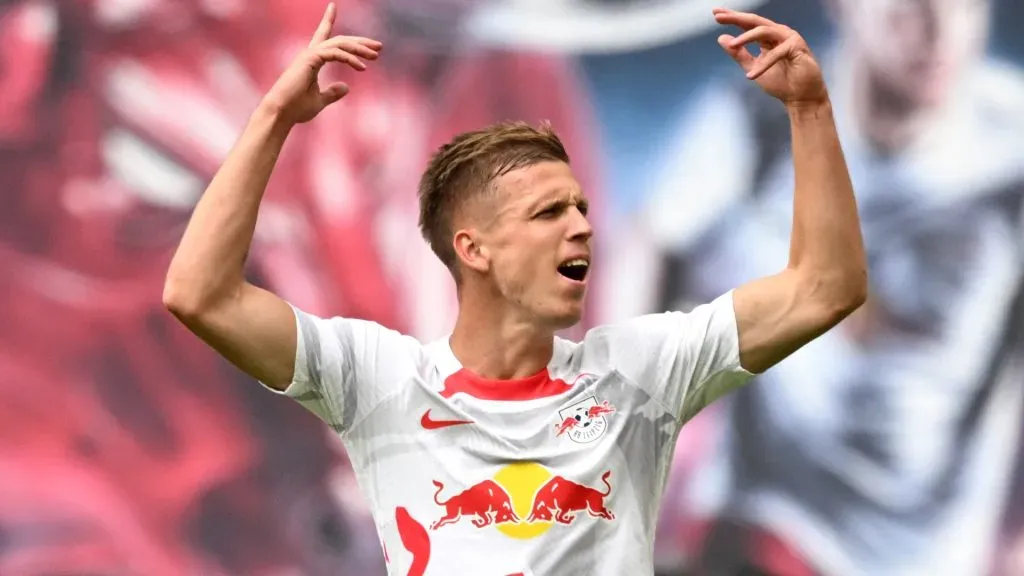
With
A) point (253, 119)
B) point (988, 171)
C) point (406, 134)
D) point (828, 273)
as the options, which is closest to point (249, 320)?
point (253, 119)

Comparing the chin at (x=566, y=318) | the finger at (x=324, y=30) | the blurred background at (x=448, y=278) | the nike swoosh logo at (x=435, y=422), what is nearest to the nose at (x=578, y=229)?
the chin at (x=566, y=318)

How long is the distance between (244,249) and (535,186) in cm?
45

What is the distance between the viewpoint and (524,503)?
5.33 ft

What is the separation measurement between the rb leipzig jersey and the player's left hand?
0.32 meters

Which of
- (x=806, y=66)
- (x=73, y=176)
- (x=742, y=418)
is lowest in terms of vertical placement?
(x=742, y=418)

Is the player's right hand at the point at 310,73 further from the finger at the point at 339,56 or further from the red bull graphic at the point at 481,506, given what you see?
the red bull graphic at the point at 481,506

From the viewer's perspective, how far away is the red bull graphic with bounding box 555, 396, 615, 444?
169cm

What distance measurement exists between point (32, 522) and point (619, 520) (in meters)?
1.57

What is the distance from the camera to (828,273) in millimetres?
1631

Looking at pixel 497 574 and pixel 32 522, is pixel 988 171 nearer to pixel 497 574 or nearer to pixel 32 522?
pixel 497 574

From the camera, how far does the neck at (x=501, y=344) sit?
1.76 meters

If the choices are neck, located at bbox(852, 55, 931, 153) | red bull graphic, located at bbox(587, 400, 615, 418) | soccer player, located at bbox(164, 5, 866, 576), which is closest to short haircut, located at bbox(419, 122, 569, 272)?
soccer player, located at bbox(164, 5, 866, 576)

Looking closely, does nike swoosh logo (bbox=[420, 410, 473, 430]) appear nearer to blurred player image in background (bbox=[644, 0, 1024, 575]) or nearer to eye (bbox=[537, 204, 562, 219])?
eye (bbox=[537, 204, 562, 219])

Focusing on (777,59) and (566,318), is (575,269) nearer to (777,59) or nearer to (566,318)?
(566,318)
